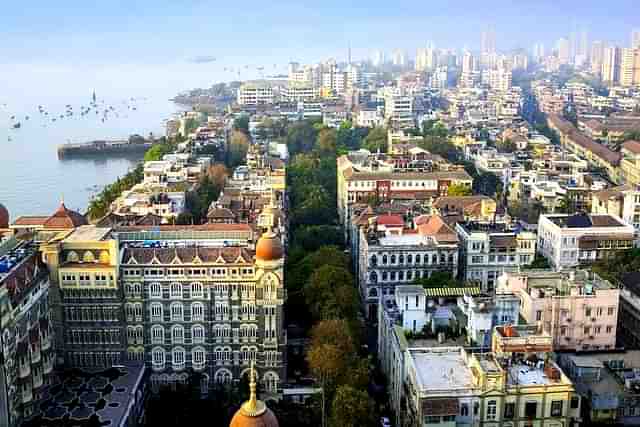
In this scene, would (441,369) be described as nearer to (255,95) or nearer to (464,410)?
(464,410)

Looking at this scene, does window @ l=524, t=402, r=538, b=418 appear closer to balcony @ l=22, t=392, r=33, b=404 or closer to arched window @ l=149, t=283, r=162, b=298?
arched window @ l=149, t=283, r=162, b=298

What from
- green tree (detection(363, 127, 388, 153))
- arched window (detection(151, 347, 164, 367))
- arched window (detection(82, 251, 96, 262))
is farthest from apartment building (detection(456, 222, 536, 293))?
green tree (detection(363, 127, 388, 153))

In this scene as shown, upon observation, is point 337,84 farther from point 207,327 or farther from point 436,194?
point 207,327

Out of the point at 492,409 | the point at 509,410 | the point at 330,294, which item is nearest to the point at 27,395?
the point at 330,294

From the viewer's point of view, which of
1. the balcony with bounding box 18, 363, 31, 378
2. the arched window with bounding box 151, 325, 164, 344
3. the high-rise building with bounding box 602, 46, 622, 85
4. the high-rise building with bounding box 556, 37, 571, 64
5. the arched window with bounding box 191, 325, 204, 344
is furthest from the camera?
the high-rise building with bounding box 556, 37, 571, 64

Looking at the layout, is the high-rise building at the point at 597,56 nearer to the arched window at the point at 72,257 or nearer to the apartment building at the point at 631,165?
the apartment building at the point at 631,165

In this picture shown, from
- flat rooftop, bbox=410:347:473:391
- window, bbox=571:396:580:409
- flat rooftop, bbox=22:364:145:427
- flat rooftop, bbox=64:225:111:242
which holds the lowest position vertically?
flat rooftop, bbox=22:364:145:427

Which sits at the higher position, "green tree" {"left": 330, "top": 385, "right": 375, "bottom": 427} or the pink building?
the pink building

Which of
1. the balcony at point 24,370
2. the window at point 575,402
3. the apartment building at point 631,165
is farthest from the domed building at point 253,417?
the apartment building at point 631,165
